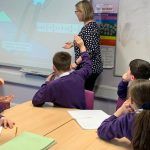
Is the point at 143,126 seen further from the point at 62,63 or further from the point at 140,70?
the point at 62,63

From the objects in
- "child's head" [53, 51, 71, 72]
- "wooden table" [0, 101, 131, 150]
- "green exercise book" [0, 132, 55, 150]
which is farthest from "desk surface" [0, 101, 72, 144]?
"child's head" [53, 51, 71, 72]

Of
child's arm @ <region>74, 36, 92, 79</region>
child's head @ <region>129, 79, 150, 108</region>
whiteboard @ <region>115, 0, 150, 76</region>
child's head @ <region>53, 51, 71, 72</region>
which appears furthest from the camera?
whiteboard @ <region>115, 0, 150, 76</region>

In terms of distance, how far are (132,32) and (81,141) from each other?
5.43ft

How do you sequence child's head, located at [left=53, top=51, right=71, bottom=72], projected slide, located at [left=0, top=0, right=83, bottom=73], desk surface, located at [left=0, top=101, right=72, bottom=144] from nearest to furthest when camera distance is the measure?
desk surface, located at [left=0, top=101, right=72, bottom=144] → child's head, located at [left=53, top=51, right=71, bottom=72] → projected slide, located at [left=0, top=0, right=83, bottom=73]

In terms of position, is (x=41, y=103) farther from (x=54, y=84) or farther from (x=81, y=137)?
(x=81, y=137)

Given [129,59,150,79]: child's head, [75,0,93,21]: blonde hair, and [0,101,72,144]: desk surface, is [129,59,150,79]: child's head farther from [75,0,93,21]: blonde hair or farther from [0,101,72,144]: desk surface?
[75,0,93,21]: blonde hair

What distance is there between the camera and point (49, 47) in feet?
12.2

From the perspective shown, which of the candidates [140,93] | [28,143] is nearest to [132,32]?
[140,93]

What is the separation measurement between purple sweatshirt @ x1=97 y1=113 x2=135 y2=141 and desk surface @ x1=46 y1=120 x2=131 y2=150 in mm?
50

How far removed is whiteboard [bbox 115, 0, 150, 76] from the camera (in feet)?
9.93

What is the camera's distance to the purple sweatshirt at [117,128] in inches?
64.5

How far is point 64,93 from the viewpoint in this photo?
2443 mm

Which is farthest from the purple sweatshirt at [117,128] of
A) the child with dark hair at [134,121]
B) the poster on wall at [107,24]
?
the poster on wall at [107,24]

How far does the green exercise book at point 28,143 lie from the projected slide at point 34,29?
6.69ft
